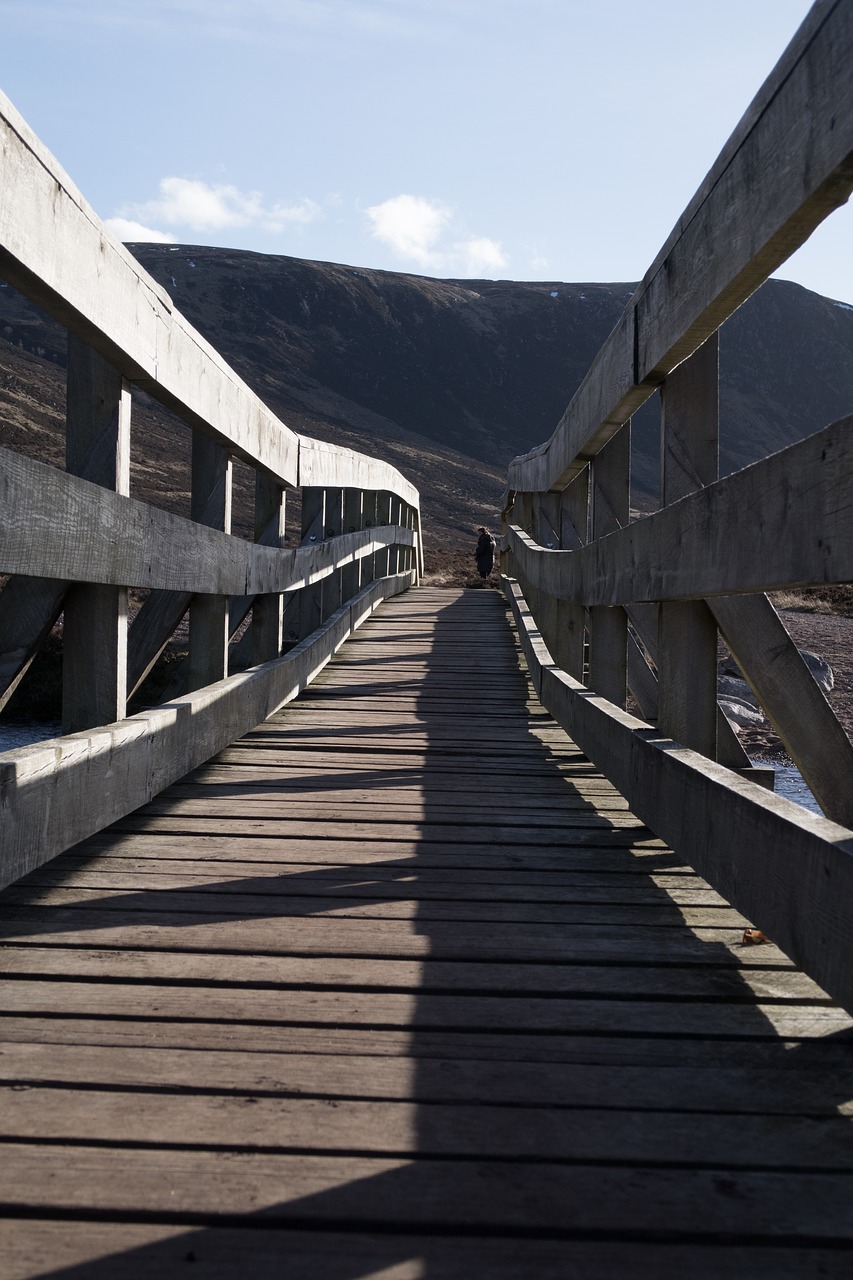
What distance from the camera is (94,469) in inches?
106

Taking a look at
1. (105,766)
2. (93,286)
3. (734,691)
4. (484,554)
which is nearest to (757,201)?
(93,286)

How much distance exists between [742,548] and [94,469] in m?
1.50

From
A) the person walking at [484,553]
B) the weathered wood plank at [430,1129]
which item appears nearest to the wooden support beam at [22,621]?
the weathered wood plank at [430,1129]

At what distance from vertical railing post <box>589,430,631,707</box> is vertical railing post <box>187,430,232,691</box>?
4.39 ft

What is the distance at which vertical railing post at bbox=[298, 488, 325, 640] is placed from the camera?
22.4 feet

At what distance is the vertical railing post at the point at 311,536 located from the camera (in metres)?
6.82

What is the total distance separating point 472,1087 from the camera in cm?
160

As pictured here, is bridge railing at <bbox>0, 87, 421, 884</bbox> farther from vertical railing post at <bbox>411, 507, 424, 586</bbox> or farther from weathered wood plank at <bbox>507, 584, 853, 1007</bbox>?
vertical railing post at <bbox>411, 507, 424, 586</bbox>

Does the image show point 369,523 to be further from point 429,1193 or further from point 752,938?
point 429,1193

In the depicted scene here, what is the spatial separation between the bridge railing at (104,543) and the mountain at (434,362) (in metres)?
28.6

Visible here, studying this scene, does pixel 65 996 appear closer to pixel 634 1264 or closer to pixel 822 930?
pixel 634 1264

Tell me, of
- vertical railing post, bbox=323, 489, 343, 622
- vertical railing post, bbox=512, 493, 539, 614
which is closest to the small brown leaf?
vertical railing post, bbox=323, 489, 343, 622

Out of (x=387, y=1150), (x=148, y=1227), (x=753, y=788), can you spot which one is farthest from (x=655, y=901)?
(x=148, y=1227)

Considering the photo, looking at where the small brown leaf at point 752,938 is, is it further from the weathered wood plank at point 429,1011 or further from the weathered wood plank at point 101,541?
the weathered wood plank at point 101,541
